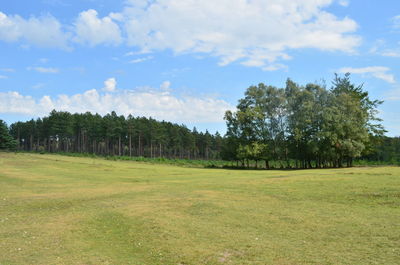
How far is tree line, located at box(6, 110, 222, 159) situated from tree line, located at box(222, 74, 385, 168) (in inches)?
2227

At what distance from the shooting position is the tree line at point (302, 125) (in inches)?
2736

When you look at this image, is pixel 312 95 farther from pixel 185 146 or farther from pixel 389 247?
pixel 185 146

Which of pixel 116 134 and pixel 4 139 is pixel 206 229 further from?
pixel 116 134

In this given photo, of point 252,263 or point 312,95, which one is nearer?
point 252,263

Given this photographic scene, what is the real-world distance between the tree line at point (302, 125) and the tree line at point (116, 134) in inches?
2227

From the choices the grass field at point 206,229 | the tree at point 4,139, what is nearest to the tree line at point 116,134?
the tree at point 4,139

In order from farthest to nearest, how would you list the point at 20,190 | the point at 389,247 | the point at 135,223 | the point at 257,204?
the point at 20,190 → the point at 257,204 → the point at 135,223 → the point at 389,247

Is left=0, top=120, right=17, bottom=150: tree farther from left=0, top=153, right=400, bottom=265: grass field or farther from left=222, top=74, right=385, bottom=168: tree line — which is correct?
left=0, top=153, right=400, bottom=265: grass field

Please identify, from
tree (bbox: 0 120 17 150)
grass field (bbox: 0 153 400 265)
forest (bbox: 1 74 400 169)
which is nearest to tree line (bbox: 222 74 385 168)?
forest (bbox: 1 74 400 169)

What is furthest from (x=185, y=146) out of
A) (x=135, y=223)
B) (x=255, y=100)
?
(x=135, y=223)

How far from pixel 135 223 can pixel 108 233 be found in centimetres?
172

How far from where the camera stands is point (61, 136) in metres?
148

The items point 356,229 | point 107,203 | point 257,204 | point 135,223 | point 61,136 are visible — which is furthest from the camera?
point 61,136

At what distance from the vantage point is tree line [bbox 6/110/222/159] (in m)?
132
